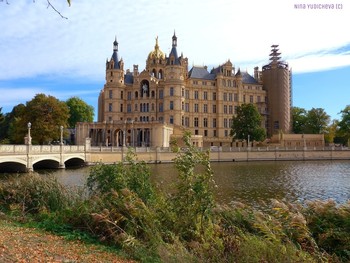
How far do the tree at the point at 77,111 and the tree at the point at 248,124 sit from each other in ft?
125

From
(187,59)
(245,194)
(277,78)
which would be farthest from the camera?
(187,59)

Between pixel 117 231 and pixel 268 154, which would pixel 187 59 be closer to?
pixel 268 154

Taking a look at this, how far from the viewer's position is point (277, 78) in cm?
7906

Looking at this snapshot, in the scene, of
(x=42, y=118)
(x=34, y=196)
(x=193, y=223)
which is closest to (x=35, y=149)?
(x=42, y=118)

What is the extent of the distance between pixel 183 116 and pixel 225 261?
6848cm

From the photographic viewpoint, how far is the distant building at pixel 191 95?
72.3m

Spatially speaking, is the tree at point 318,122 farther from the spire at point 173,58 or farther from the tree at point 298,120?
the spire at point 173,58

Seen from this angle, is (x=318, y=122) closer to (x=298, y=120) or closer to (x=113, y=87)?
(x=298, y=120)

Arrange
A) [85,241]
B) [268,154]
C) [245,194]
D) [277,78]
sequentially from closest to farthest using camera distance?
[85,241] → [245,194] → [268,154] → [277,78]

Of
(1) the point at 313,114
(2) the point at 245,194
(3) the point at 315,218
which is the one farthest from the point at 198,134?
(3) the point at 315,218

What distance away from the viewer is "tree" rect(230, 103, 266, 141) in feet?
212

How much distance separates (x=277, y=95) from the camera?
260 ft

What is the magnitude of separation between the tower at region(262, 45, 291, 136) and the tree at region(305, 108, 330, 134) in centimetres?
597

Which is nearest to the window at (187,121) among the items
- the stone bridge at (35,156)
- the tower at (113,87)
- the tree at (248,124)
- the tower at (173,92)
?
the tower at (173,92)
